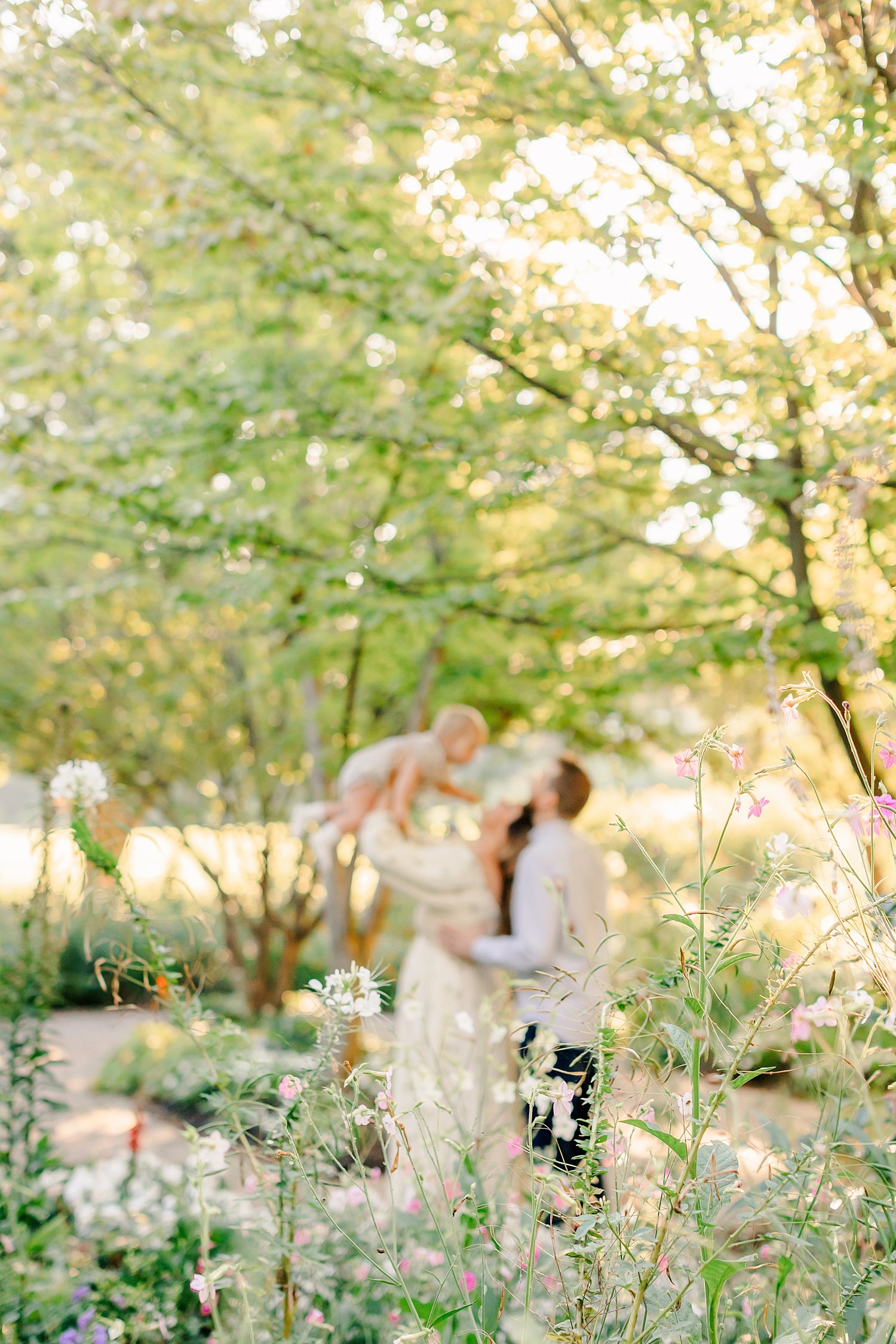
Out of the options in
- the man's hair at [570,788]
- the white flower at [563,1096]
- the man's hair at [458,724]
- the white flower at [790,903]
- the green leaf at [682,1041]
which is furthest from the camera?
the man's hair at [458,724]

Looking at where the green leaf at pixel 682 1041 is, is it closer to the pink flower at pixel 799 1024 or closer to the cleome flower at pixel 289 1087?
the pink flower at pixel 799 1024

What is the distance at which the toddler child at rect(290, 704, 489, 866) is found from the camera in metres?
4.00

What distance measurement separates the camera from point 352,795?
4.04 meters

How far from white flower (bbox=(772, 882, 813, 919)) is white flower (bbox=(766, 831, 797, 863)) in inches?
3.7

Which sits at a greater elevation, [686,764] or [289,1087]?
[686,764]

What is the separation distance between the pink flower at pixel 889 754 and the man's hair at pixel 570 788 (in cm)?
232

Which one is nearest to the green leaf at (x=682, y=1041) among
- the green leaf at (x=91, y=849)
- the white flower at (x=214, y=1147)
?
the white flower at (x=214, y=1147)

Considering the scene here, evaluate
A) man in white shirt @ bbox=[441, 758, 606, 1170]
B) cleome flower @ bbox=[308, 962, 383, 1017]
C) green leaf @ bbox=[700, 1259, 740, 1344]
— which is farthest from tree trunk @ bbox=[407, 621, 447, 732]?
green leaf @ bbox=[700, 1259, 740, 1344]

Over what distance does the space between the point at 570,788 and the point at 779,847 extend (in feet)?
8.32

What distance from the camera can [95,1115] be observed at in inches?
272

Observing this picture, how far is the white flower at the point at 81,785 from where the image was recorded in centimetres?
164

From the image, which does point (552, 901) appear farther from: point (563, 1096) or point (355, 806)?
point (563, 1096)

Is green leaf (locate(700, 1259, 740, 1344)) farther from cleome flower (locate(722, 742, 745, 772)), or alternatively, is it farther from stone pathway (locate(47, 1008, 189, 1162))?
stone pathway (locate(47, 1008, 189, 1162))

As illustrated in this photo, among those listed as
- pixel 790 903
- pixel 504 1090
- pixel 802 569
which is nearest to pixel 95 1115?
pixel 504 1090
